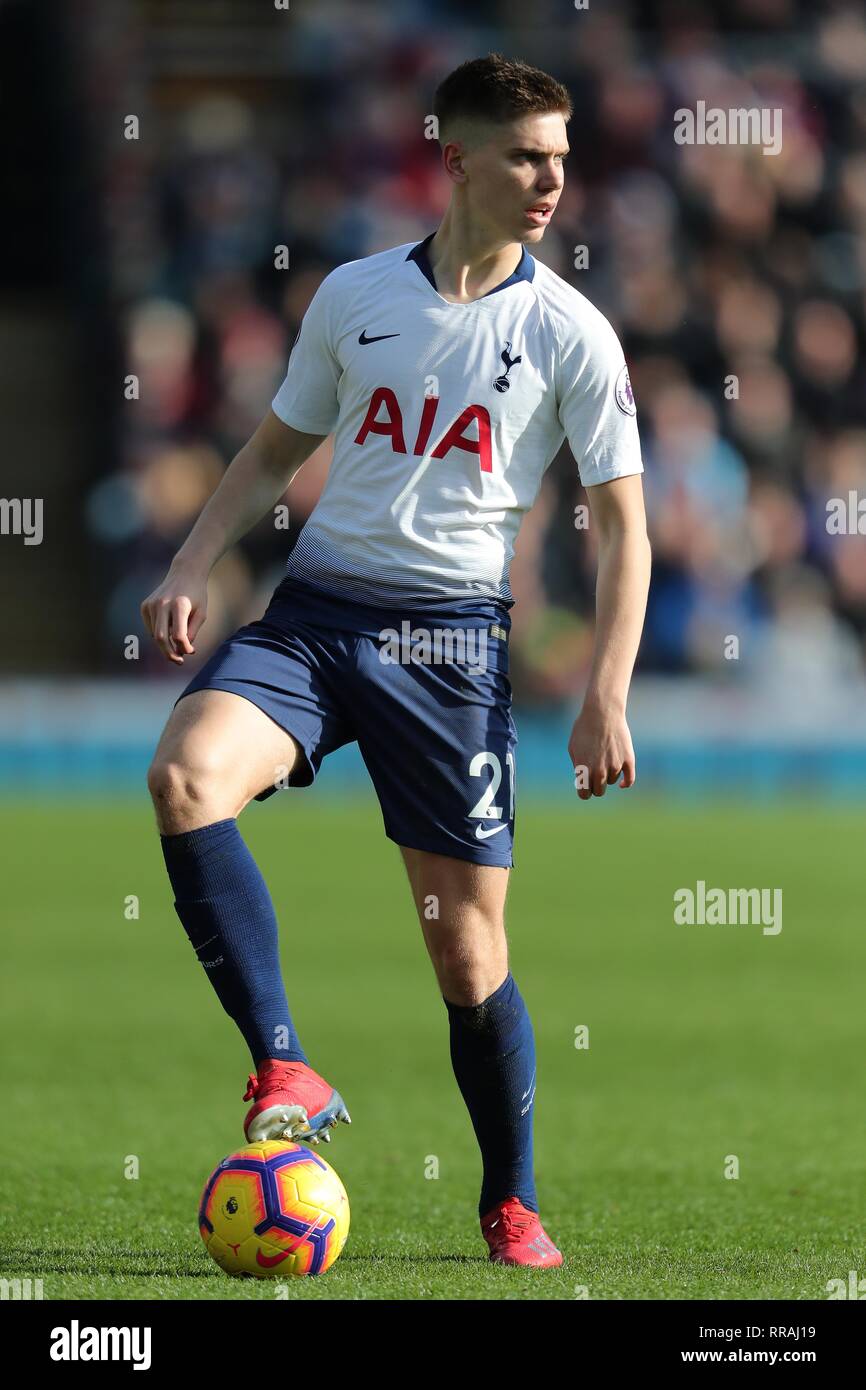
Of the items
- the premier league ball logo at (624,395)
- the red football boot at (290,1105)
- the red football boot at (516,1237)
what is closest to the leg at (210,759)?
the red football boot at (290,1105)

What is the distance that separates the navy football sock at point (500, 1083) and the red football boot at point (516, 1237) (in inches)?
1.3

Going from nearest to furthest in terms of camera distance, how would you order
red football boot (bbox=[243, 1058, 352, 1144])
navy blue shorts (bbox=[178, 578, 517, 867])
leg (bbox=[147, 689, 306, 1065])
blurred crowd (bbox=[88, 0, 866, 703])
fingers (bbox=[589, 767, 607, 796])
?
red football boot (bbox=[243, 1058, 352, 1144]) < leg (bbox=[147, 689, 306, 1065]) < fingers (bbox=[589, 767, 607, 796]) < navy blue shorts (bbox=[178, 578, 517, 867]) < blurred crowd (bbox=[88, 0, 866, 703])

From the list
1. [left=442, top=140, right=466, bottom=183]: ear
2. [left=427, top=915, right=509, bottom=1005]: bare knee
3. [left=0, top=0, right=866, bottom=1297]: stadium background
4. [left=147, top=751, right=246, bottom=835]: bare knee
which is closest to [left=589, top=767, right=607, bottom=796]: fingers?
[left=427, top=915, right=509, bottom=1005]: bare knee

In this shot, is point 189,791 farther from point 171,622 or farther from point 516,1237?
point 516,1237

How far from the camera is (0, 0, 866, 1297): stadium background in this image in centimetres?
1631

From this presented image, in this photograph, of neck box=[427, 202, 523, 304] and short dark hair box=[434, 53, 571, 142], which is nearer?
short dark hair box=[434, 53, 571, 142]

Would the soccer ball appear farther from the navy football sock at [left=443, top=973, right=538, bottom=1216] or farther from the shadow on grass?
the navy football sock at [left=443, top=973, right=538, bottom=1216]

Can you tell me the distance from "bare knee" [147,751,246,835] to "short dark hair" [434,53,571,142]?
4.66 ft

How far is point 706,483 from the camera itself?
57.9ft

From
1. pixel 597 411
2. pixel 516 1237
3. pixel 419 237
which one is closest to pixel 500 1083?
pixel 516 1237

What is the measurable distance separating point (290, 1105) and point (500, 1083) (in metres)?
0.69

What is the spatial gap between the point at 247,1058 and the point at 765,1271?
148 inches

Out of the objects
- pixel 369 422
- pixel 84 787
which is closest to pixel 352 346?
pixel 369 422

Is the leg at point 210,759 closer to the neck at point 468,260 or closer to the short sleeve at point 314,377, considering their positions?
the short sleeve at point 314,377
